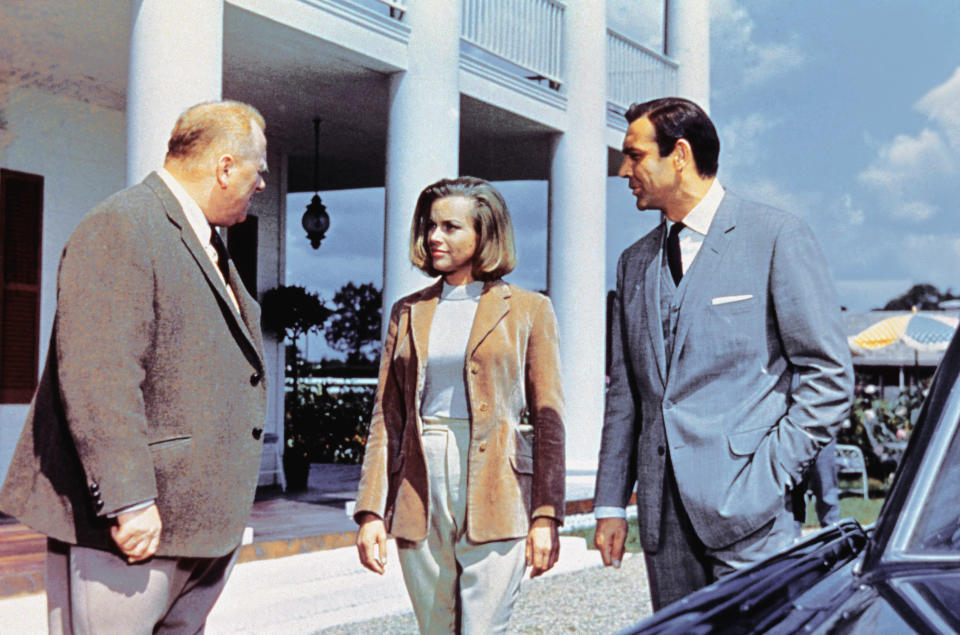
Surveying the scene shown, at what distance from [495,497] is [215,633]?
337 centimetres

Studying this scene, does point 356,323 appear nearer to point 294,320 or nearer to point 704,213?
point 294,320

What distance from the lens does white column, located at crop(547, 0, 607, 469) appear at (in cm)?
1015

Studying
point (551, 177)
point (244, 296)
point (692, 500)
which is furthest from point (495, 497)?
point (551, 177)

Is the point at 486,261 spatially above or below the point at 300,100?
below

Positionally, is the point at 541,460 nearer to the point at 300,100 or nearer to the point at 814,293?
the point at 814,293

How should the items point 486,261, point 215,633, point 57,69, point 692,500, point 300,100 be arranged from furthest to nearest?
point 300,100 → point 57,69 → point 215,633 → point 486,261 → point 692,500

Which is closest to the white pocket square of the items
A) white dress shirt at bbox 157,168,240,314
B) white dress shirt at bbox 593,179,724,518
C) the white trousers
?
white dress shirt at bbox 593,179,724,518

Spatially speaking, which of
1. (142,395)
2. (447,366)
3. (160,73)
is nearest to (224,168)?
(142,395)

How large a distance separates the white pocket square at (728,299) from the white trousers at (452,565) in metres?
0.85

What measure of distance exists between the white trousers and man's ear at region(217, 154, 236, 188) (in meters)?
0.96

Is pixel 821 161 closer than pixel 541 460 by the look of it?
No

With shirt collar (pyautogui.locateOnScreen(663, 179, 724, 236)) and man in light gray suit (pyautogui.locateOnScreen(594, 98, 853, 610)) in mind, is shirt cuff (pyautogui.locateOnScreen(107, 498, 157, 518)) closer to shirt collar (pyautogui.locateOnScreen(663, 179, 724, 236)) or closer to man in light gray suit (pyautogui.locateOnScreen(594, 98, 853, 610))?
man in light gray suit (pyautogui.locateOnScreen(594, 98, 853, 610))

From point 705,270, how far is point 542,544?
94 centimetres

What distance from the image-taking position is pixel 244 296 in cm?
245
